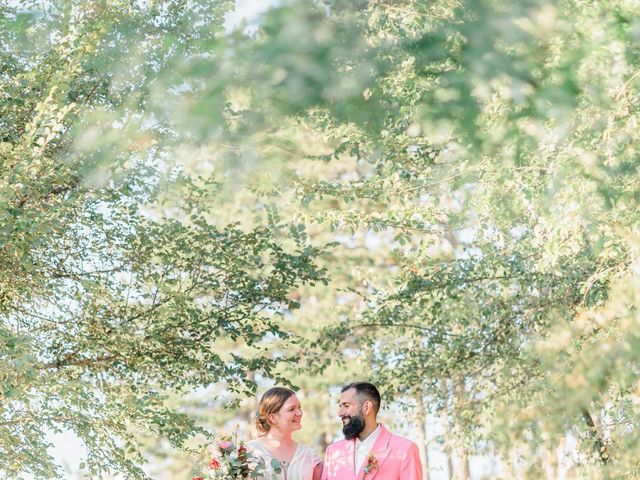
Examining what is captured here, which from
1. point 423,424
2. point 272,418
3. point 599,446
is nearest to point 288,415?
point 272,418

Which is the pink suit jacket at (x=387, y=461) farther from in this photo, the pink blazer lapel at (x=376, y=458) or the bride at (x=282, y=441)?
the bride at (x=282, y=441)

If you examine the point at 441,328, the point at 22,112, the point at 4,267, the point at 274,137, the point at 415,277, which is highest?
the point at 274,137

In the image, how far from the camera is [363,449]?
5805mm

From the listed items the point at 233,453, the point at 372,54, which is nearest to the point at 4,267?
the point at 233,453

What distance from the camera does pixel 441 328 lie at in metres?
10.6

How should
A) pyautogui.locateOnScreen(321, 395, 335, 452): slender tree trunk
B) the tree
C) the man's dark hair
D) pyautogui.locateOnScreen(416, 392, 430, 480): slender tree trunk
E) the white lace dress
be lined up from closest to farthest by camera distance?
the man's dark hair < the white lace dress < the tree < pyautogui.locateOnScreen(416, 392, 430, 480): slender tree trunk < pyautogui.locateOnScreen(321, 395, 335, 452): slender tree trunk

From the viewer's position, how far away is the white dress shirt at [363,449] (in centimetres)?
579

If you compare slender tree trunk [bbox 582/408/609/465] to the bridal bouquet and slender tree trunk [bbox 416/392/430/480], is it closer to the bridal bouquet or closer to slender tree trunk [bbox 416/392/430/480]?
slender tree trunk [bbox 416/392/430/480]

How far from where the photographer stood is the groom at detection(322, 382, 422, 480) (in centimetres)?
577

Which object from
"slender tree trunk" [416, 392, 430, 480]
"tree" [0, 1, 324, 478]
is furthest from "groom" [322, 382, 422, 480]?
"slender tree trunk" [416, 392, 430, 480]

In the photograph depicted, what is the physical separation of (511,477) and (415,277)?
3701 millimetres

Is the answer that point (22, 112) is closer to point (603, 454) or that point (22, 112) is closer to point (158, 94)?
point (603, 454)

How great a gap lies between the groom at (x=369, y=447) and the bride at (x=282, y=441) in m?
0.22

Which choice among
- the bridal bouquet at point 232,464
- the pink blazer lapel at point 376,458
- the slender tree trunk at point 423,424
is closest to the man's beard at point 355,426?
the pink blazer lapel at point 376,458
